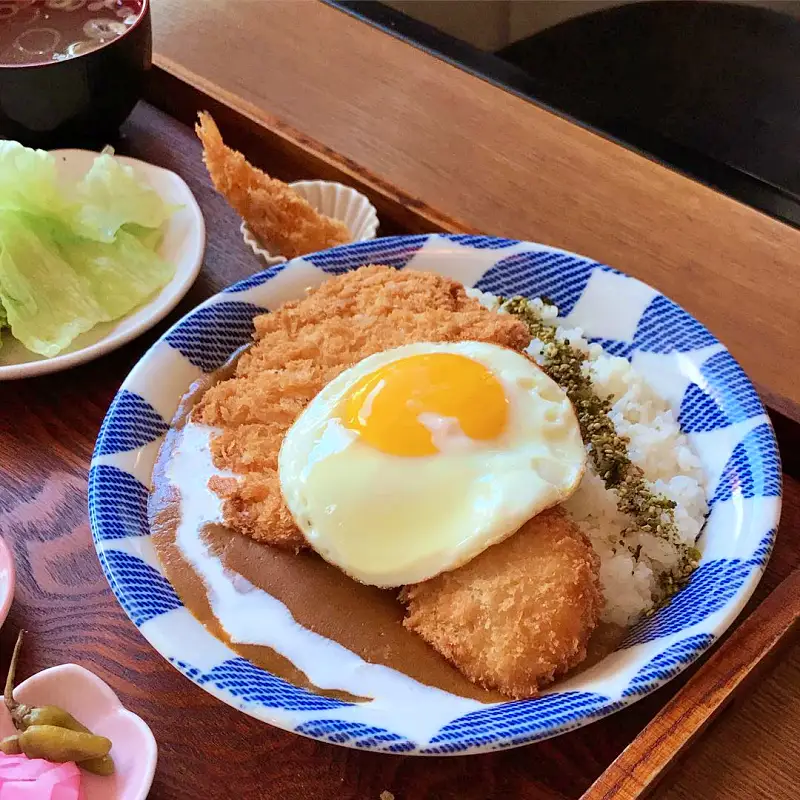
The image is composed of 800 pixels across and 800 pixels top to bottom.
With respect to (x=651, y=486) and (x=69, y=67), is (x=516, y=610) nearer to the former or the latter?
(x=651, y=486)

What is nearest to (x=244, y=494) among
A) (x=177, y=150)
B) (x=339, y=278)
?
(x=339, y=278)

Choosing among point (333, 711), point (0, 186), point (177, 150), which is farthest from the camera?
point (177, 150)

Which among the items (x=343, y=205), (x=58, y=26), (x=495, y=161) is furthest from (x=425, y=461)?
(x=58, y=26)

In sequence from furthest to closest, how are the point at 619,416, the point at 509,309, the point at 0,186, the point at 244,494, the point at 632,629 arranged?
1. the point at 0,186
2. the point at 509,309
3. the point at 619,416
4. the point at 244,494
5. the point at 632,629

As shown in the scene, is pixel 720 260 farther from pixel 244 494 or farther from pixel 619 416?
pixel 244 494

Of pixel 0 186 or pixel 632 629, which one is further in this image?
pixel 0 186

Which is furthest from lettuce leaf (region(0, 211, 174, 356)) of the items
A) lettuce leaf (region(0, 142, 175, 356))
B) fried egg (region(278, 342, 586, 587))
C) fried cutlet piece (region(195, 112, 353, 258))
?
fried egg (region(278, 342, 586, 587))

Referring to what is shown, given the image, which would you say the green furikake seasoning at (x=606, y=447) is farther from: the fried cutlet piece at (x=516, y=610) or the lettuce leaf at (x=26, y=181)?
the lettuce leaf at (x=26, y=181)
